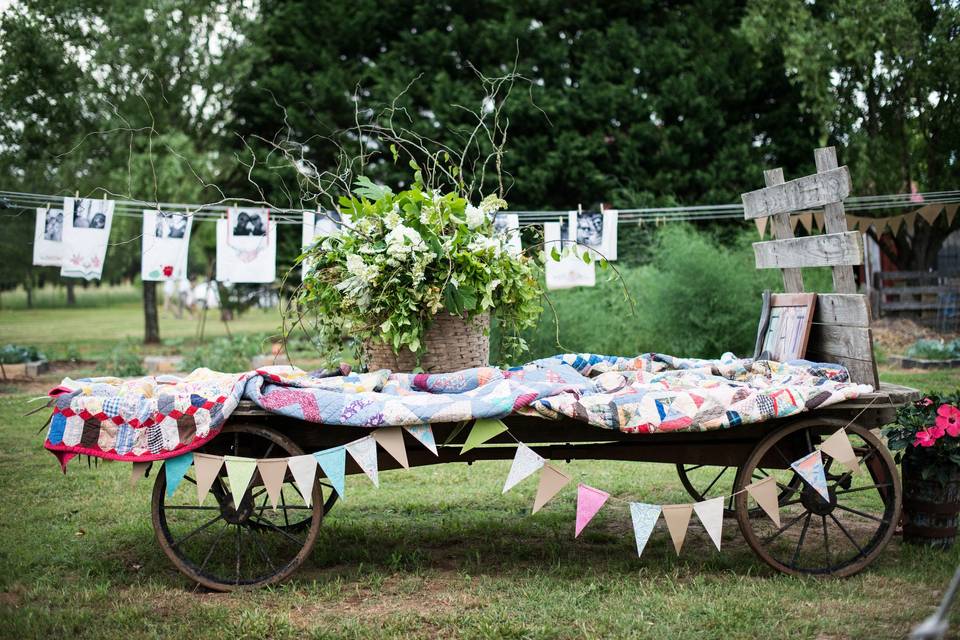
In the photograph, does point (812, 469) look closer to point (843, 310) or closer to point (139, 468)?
point (843, 310)

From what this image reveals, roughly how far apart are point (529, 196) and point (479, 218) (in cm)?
988

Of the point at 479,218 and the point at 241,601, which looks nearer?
the point at 241,601

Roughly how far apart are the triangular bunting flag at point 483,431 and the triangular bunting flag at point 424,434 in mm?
130

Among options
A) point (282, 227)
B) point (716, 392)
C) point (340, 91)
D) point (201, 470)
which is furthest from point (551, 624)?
point (340, 91)

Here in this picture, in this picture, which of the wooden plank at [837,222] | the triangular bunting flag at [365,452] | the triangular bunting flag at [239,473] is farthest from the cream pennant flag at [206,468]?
the wooden plank at [837,222]

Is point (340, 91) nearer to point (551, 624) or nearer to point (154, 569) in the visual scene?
point (154, 569)

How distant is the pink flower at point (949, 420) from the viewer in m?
3.49

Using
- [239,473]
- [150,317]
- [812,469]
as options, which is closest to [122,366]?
[150,317]

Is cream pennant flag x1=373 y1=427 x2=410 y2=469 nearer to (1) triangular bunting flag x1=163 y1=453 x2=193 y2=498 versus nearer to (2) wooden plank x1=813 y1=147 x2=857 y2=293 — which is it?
(1) triangular bunting flag x1=163 y1=453 x2=193 y2=498

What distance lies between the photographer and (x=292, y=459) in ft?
10.5

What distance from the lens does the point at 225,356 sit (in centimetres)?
1016

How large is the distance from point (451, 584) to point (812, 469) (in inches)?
60.1

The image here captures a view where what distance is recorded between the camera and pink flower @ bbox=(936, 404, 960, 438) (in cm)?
349

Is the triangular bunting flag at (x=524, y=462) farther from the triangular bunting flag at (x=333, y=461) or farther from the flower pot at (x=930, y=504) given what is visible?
the flower pot at (x=930, y=504)
